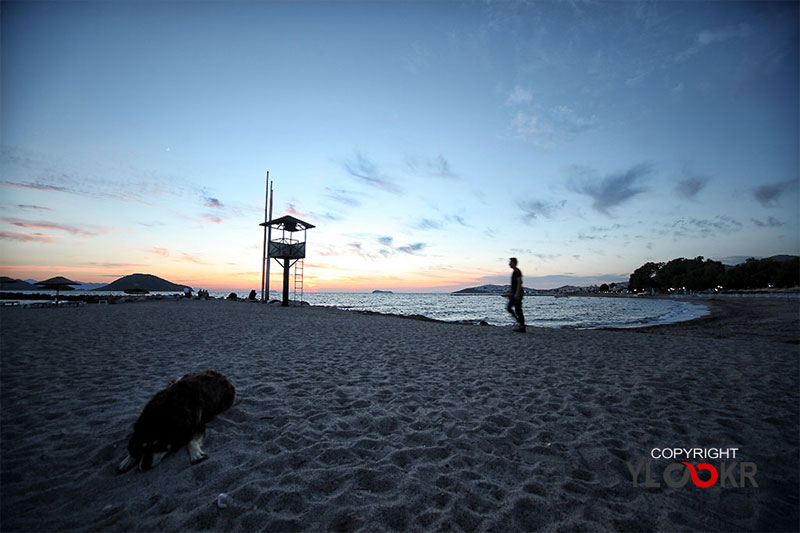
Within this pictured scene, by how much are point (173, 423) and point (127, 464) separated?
48cm

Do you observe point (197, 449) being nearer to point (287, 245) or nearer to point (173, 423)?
point (173, 423)

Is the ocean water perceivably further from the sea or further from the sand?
the sand

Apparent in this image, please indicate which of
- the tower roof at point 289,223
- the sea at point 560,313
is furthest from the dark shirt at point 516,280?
the tower roof at point 289,223

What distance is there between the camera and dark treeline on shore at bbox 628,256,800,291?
9294 centimetres

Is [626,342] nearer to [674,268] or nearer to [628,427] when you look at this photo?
[628,427]

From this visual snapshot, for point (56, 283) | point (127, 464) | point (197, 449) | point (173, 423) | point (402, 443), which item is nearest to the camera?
point (127, 464)

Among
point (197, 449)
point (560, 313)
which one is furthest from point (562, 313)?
point (197, 449)

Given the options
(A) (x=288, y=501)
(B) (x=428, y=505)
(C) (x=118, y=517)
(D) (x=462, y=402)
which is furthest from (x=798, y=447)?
(C) (x=118, y=517)

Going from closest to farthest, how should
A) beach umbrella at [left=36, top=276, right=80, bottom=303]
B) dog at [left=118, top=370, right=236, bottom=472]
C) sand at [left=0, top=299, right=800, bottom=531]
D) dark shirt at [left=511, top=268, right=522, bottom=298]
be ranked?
sand at [left=0, top=299, right=800, bottom=531] → dog at [left=118, top=370, right=236, bottom=472] → dark shirt at [left=511, top=268, right=522, bottom=298] → beach umbrella at [left=36, top=276, right=80, bottom=303]

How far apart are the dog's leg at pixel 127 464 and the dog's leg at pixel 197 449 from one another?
0.47 meters

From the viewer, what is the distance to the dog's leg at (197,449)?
10.9 ft

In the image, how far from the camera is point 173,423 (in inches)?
140

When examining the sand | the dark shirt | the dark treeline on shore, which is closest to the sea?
the dark shirt

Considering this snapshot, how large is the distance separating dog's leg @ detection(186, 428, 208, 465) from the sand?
0.31 ft
